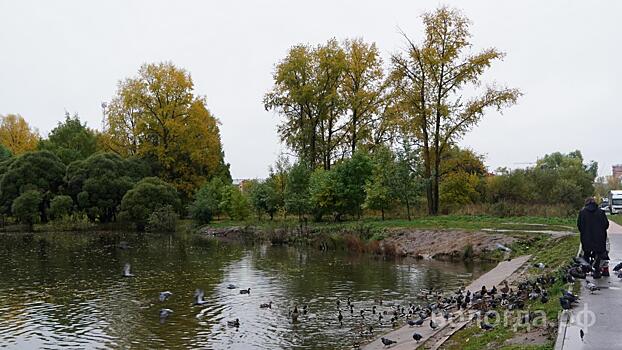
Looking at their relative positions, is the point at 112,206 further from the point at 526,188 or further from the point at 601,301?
the point at 601,301

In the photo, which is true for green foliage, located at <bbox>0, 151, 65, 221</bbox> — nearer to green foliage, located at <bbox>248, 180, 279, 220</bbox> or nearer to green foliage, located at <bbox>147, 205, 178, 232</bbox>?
green foliage, located at <bbox>147, 205, 178, 232</bbox>

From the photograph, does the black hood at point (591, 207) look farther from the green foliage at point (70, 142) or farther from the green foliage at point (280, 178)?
the green foliage at point (70, 142)

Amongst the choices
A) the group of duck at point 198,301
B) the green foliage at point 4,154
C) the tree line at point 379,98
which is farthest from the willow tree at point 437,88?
the green foliage at point 4,154

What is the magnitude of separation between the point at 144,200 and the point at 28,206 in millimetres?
12767

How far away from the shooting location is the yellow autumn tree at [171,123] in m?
67.2

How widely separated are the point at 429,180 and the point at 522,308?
1213 inches

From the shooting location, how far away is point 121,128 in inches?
2862

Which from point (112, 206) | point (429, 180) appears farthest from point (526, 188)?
point (112, 206)

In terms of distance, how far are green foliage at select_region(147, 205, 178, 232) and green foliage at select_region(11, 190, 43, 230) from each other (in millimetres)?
12972

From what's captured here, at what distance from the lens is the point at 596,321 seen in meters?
10.1

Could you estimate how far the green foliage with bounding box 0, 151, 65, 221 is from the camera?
64.1 meters

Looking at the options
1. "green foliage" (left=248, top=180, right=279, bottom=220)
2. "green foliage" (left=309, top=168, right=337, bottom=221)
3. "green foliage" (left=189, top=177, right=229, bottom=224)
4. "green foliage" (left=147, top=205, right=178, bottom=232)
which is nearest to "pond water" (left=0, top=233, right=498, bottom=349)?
"green foliage" (left=309, top=168, right=337, bottom=221)

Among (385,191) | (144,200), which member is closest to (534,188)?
(385,191)

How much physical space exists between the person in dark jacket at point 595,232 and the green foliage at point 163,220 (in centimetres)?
5006
